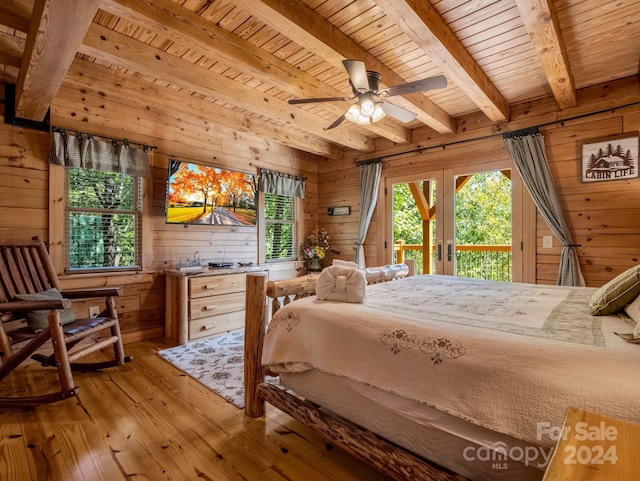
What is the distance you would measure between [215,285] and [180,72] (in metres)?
2.18

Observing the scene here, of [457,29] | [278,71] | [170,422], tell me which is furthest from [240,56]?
[170,422]

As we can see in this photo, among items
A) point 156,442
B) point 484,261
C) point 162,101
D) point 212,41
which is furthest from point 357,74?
point 484,261

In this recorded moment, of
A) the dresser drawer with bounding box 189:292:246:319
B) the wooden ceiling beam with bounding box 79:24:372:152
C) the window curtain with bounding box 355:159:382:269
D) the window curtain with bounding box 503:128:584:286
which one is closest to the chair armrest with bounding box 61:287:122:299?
the dresser drawer with bounding box 189:292:246:319

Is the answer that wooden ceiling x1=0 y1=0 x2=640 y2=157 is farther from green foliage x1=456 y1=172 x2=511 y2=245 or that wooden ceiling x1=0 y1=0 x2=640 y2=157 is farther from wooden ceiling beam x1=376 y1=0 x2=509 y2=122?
green foliage x1=456 y1=172 x2=511 y2=245

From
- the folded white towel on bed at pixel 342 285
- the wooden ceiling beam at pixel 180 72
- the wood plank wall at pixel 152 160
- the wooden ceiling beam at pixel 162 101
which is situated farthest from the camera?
the wooden ceiling beam at pixel 162 101

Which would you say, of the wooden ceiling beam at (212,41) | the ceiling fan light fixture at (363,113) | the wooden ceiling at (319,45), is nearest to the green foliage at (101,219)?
the wooden ceiling at (319,45)

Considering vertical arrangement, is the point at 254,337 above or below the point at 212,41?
below

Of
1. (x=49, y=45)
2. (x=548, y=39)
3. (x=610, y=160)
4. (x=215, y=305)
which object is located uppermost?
(x=548, y=39)

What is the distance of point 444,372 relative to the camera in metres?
1.18

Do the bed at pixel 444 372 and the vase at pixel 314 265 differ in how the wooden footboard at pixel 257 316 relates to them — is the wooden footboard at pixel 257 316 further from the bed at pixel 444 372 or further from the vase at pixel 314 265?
the vase at pixel 314 265

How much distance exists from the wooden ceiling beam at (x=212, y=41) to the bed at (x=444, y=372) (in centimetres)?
175

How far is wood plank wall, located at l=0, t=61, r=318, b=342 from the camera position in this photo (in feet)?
9.43

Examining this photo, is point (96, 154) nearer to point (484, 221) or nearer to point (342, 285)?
point (342, 285)

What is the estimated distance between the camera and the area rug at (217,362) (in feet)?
7.91
